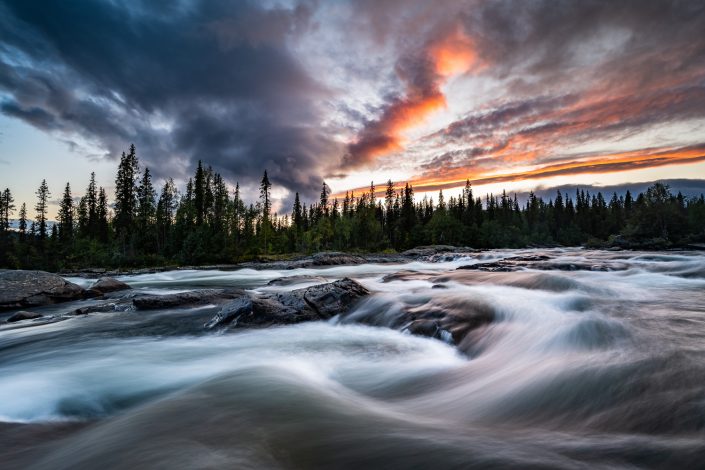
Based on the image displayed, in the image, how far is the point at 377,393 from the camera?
4.43 m

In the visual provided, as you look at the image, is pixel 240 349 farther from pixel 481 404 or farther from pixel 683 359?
pixel 683 359

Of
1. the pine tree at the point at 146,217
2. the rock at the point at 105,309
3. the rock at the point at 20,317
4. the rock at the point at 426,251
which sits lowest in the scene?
the rock at the point at 20,317

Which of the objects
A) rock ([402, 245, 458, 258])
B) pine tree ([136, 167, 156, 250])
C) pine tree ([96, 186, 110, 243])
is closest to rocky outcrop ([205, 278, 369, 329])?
rock ([402, 245, 458, 258])

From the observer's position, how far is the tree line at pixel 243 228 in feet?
149

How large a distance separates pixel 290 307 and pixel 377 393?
461 centimetres

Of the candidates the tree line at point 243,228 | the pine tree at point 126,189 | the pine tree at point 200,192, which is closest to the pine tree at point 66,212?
the tree line at point 243,228

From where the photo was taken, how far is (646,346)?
4.12 metres

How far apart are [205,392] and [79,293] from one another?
47.3ft

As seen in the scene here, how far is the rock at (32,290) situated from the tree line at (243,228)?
1170 inches

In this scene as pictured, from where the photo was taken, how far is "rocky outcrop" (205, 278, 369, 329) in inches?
320

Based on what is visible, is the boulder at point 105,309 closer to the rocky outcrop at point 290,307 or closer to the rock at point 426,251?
the rocky outcrop at point 290,307

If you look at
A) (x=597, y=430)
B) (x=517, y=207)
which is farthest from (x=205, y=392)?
(x=517, y=207)

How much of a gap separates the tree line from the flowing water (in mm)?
40492

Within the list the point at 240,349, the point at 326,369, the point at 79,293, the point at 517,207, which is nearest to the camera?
the point at 326,369
